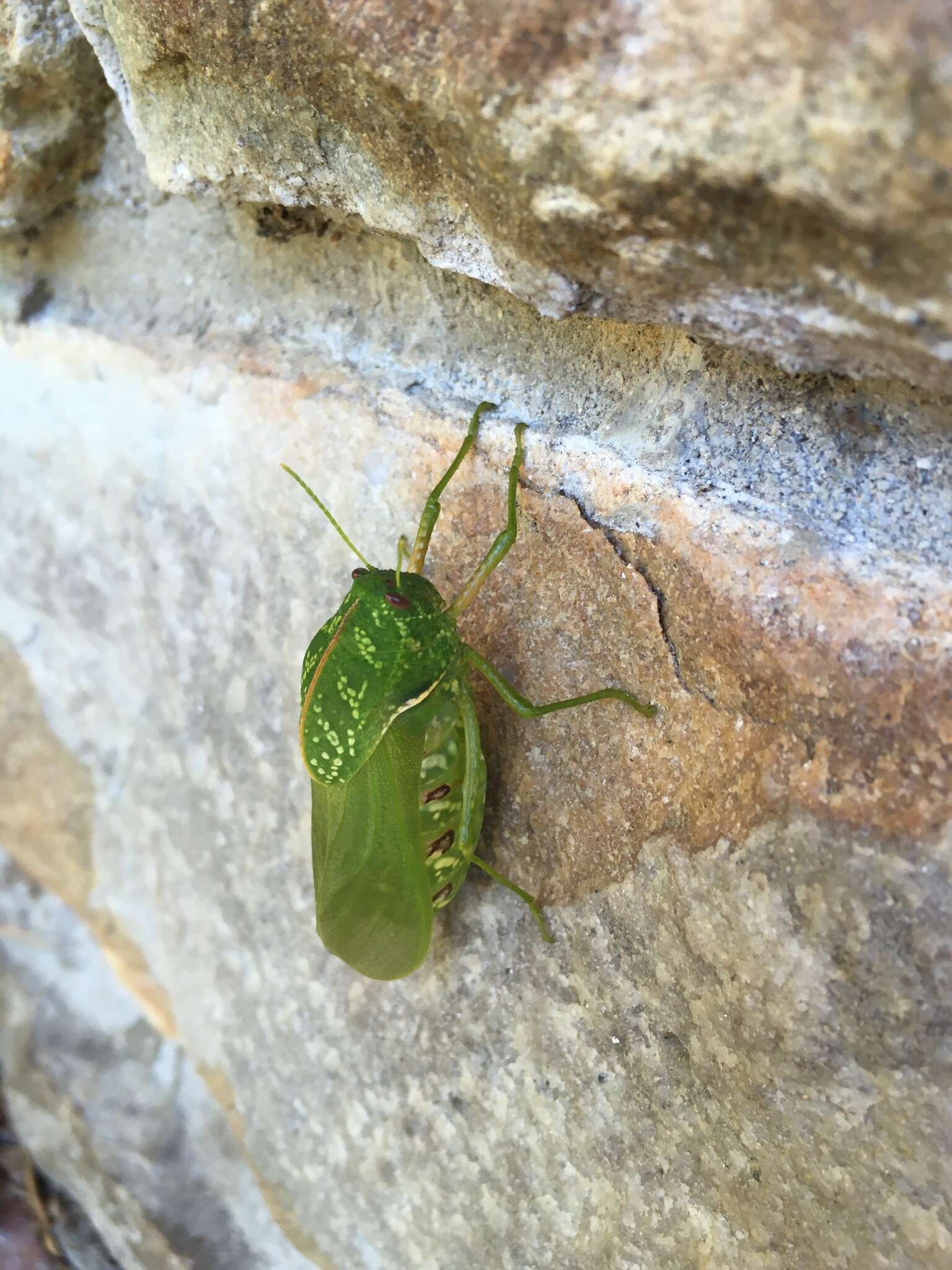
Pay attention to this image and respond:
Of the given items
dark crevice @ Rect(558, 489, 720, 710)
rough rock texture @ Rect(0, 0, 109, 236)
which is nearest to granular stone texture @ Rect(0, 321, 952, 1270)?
dark crevice @ Rect(558, 489, 720, 710)

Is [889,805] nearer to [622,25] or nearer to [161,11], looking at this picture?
[622,25]

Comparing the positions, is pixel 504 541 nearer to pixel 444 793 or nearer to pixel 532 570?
pixel 532 570

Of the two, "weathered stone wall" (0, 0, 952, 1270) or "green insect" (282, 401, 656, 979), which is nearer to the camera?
"weathered stone wall" (0, 0, 952, 1270)

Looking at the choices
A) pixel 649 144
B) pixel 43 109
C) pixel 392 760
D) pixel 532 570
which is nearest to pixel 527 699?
pixel 532 570

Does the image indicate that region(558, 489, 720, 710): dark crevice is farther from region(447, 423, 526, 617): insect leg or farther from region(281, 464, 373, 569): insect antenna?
region(281, 464, 373, 569): insect antenna

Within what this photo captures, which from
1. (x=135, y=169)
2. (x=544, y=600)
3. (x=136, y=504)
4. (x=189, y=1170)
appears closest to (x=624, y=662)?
(x=544, y=600)
